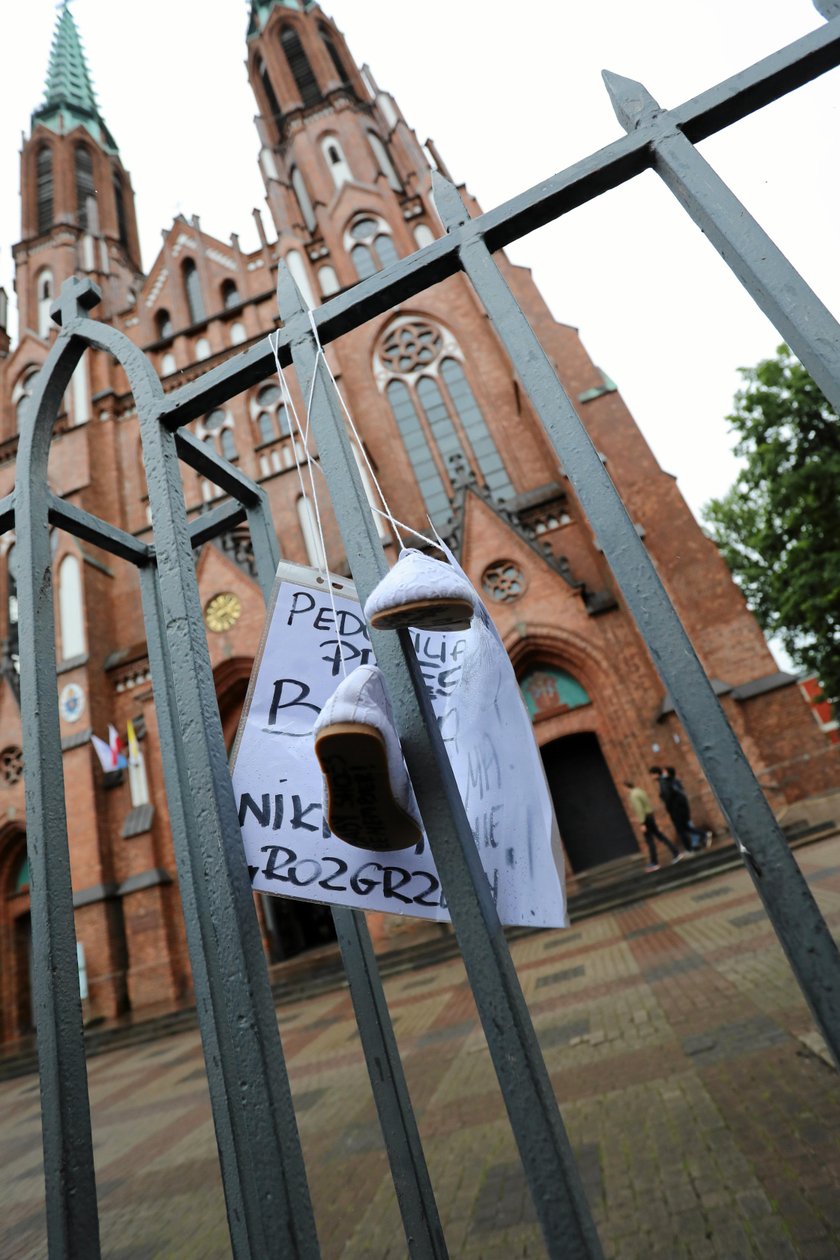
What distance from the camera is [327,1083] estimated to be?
4.69m

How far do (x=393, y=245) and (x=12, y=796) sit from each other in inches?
680

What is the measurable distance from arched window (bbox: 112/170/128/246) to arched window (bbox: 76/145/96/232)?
0.93 metres

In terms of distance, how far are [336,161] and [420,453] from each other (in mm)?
12066

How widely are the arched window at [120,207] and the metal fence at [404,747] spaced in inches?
1237

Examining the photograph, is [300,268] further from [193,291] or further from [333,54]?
[333,54]

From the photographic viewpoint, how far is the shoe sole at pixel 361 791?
3.73ft

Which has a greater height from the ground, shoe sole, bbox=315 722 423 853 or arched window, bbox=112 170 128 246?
arched window, bbox=112 170 128 246

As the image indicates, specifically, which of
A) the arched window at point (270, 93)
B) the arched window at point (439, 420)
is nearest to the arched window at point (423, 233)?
the arched window at point (439, 420)

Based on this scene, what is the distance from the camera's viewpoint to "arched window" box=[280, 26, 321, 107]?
24.1 meters

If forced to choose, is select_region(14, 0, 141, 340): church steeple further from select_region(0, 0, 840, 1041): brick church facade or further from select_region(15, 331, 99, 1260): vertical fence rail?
select_region(15, 331, 99, 1260): vertical fence rail

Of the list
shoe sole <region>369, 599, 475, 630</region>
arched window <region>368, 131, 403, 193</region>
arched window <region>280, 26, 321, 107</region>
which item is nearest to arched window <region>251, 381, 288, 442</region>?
arched window <region>368, 131, 403, 193</region>

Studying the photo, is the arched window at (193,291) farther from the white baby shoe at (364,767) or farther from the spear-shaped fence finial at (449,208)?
the white baby shoe at (364,767)

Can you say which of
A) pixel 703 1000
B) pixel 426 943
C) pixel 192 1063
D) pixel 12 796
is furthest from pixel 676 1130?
pixel 12 796

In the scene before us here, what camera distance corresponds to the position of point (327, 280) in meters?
19.3
